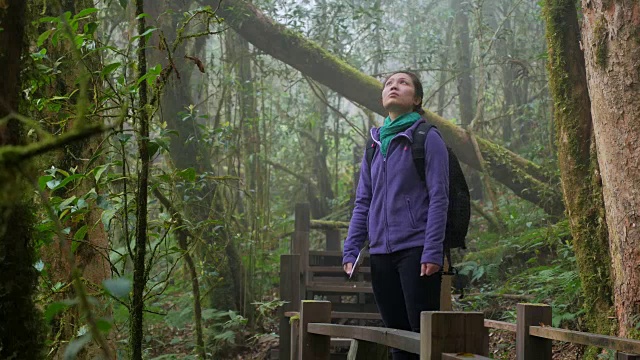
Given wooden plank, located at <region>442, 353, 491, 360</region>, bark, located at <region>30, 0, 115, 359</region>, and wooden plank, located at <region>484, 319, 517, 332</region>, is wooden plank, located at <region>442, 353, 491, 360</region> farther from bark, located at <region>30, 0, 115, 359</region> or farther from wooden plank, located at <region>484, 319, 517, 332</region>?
bark, located at <region>30, 0, 115, 359</region>

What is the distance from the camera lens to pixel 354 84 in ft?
38.3

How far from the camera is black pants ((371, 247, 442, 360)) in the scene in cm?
394

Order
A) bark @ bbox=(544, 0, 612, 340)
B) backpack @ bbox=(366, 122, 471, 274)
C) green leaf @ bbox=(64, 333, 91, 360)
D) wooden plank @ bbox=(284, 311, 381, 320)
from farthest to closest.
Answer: wooden plank @ bbox=(284, 311, 381, 320) < bark @ bbox=(544, 0, 612, 340) < backpack @ bbox=(366, 122, 471, 274) < green leaf @ bbox=(64, 333, 91, 360)

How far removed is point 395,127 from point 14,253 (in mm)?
2743

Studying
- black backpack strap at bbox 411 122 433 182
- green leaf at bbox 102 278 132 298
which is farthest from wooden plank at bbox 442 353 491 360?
black backpack strap at bbox 411 122 433 182

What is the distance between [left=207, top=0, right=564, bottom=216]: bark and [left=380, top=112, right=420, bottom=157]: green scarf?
23.3 ft

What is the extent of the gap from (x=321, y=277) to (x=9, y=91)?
8.57 meters

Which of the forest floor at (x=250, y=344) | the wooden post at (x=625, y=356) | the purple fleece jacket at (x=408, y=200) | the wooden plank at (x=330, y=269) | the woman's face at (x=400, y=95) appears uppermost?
the woman's face at (x=400, y=95)

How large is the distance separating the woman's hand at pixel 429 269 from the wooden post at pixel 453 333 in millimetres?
1283

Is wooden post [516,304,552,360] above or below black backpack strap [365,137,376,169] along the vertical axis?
below

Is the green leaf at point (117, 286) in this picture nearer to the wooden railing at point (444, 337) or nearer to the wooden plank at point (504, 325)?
the wooden railing at point (444, 337)

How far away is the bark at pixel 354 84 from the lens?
37.6ft

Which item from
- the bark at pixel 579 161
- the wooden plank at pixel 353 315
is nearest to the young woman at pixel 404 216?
the bark at pixel 579 161

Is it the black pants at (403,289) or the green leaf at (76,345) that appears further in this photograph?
the black pants at (403,289)
